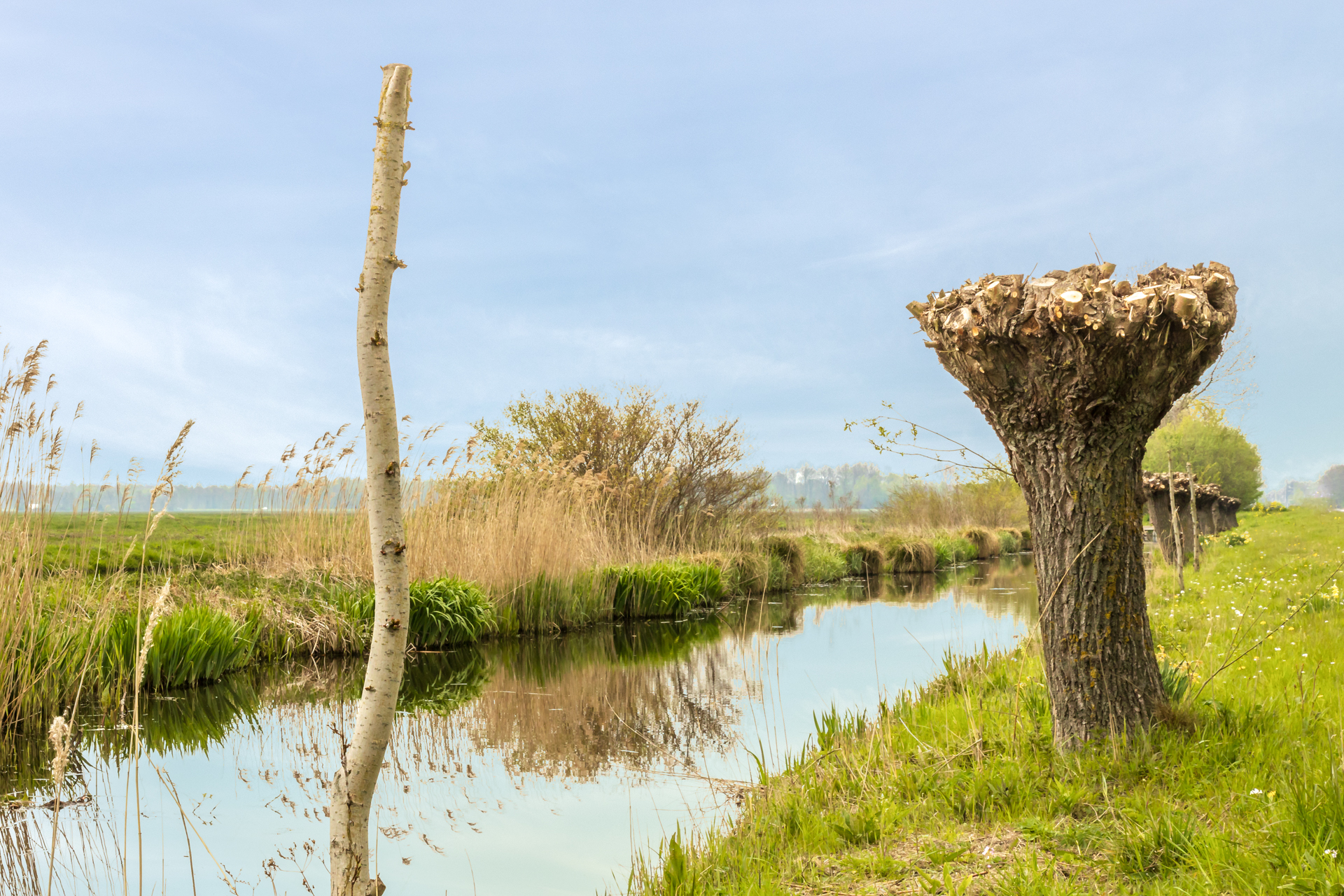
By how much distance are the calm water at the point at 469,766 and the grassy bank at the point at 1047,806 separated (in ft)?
1.79

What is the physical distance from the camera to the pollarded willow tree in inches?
128

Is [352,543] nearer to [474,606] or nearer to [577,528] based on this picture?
[474,606]

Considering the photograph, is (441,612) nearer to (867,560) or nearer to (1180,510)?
(867,560)

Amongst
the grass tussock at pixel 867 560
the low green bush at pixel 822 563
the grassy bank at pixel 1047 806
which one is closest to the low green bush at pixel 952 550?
the grass tussock at pixel 867 560

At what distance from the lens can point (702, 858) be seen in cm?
285

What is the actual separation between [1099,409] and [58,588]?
6871 millimetres

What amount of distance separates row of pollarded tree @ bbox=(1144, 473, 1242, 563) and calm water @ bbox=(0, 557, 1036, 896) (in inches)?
253

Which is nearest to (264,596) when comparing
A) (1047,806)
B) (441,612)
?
(441,612)

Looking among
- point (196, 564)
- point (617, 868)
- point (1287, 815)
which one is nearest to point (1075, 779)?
point (1287, 815)

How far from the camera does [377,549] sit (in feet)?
7.04

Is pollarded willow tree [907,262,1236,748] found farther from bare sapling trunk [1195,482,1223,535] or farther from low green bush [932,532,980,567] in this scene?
low green bush [932,532,980,567]

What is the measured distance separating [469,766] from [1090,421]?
3.54 m

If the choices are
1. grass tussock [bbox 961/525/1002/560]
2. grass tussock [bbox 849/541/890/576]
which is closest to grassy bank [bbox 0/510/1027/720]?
grass tussock [bbox 849/541/890/576]

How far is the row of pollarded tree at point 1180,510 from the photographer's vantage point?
12.6 meters
